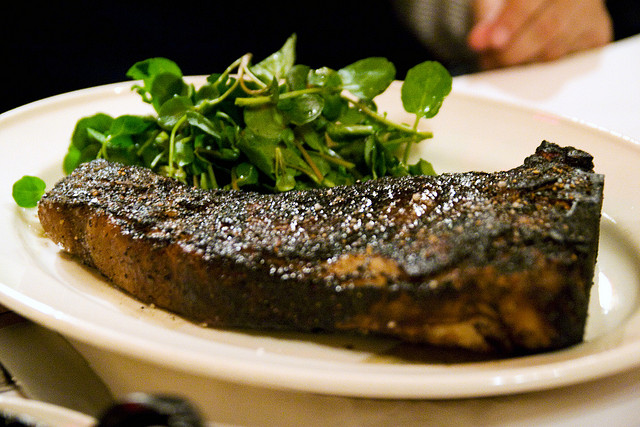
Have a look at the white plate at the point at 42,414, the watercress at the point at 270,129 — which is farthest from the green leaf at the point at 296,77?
the white plate at the point at 42,414

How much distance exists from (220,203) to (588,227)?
1059mm

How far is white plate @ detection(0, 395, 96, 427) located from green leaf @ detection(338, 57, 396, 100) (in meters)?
1.82

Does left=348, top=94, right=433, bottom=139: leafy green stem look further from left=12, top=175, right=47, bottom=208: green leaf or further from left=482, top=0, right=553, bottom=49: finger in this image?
left=482, top=0, right=553, bottom=49: finger

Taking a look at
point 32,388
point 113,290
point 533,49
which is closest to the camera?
point 32,388

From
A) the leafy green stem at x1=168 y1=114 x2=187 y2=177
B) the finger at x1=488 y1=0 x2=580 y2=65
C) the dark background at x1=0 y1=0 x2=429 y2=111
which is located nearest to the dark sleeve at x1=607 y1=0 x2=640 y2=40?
the finger at x1=488 y1=0 x2=580 y2=65

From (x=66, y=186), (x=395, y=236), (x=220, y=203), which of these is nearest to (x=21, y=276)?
(x=66, y=186)

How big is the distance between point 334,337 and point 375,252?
0.87ft

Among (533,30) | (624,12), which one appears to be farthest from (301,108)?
(624,12)

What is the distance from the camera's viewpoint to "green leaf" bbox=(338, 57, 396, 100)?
2479 millimetres

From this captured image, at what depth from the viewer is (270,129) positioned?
7.55 ft

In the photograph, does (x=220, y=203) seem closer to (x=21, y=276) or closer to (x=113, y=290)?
(x=113, y=290)

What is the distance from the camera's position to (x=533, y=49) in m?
3.75

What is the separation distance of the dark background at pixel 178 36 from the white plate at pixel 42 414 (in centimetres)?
331

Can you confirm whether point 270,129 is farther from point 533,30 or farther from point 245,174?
point 533,30
